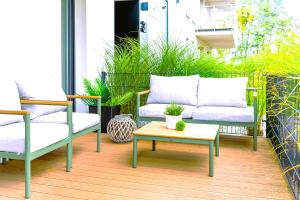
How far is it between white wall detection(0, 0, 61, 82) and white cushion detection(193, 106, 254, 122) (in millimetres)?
2169

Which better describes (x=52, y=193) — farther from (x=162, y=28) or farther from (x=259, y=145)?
(x=162, y=28)

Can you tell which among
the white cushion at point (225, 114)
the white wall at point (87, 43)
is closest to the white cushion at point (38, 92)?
the white wall at point (87, 43)

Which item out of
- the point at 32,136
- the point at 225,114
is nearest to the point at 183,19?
the point at 225,114

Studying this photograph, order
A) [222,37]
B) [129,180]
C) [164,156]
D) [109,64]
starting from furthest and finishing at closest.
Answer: [222,37] → [109,64] → [164,156] → [129,180]

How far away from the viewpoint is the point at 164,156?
3688 mm

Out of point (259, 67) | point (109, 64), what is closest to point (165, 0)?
point (109, 64)

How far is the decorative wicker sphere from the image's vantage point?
4289mm

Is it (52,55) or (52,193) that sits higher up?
(52,55)

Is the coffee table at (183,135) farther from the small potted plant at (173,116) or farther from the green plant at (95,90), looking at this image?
the green plant at (95,90)

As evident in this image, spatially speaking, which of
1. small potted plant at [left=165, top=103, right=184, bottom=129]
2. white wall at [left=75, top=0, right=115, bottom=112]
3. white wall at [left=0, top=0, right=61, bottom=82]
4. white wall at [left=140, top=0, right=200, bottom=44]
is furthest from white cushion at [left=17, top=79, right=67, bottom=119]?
white wall at [left=140, top=0, right=200, bottom=44]

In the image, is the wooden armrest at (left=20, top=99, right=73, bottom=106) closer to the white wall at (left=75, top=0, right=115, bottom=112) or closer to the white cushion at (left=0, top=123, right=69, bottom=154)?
the white cushion at (left=0, top=123, right=69, bottom=154)

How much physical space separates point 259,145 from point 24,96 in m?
3.13

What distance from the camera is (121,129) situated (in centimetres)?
428

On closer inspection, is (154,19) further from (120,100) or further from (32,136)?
(32,136)
